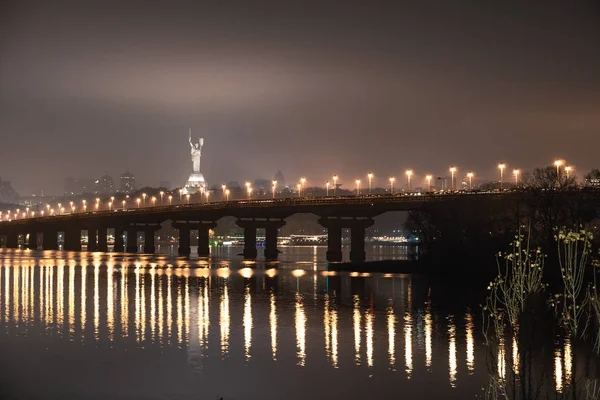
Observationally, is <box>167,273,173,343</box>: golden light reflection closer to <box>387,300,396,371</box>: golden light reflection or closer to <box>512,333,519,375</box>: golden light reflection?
<box>387,300,396,371</box>: golden light reflection

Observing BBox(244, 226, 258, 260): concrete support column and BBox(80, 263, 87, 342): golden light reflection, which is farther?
BBox(244, 226, 258, 260): concrete support column

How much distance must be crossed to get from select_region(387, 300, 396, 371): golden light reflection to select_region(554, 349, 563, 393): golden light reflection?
22.7ft

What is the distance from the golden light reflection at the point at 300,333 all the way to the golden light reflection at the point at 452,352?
21.9 feet

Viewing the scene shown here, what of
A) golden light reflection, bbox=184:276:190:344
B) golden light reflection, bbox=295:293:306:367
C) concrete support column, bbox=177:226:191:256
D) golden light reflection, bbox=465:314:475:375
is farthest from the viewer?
concrete support column, bbox=177:226:191:256

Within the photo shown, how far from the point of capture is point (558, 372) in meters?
Result: 36.7

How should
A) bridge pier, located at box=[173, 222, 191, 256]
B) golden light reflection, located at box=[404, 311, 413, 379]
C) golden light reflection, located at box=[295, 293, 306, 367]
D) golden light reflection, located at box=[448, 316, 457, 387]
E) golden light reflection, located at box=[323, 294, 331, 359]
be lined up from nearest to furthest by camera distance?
golden light reflection, located at box=[448, 316, 457, 387] → golden light reflection, located at box=[404, 311, 413, 379] → golden light reflection, located at box=[295, 293, 306, 367] → golden light reflection, located at box=[323, 294, 331, 359] → bridge pier, located at box=[173, 222, 191, 256]

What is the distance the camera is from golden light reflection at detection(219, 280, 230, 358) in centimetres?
4341

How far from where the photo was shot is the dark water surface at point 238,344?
114ft

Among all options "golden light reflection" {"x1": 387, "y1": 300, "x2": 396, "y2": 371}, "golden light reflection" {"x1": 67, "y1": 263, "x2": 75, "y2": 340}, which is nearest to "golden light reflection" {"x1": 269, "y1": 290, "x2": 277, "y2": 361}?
"golden light reflection" {"x1": 387, "y1": 300, "x2": 396, "y2": 371}

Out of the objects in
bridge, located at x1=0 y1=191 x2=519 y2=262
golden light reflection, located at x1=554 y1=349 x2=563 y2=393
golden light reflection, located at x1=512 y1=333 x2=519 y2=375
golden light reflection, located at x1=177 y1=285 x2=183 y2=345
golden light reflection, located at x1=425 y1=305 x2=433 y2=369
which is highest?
bridge, located at x1=0 y1=191 x2=519 y2=262

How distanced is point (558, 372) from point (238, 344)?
16224 mm

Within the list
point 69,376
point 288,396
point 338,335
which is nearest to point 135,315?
point 338,335

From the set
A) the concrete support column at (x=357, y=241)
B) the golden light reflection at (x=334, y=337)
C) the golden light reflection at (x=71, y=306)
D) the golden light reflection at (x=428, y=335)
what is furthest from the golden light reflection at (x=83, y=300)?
the concrete support column at (x=357, y=241)

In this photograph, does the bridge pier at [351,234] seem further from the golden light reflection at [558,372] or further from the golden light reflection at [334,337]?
the golden light reflection at [558,372]
